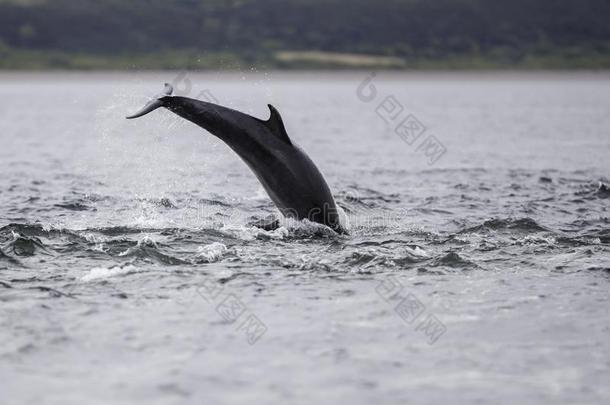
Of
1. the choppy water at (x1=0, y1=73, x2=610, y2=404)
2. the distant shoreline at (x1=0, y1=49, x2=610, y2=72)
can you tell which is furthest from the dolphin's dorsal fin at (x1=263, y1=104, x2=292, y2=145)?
the distant shoreline at (x1=0, y1=49, x2=610, y2=72)

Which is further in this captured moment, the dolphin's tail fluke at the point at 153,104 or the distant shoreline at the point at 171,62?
the distant shoreline at the point at 171,62

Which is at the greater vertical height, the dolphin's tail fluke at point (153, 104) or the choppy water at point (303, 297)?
the dolphin's tail fluke at point (153, 104)

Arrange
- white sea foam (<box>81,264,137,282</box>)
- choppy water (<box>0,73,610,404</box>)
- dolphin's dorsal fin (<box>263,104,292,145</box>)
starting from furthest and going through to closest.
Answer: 1. dolphin's dorsal fin (<box>263,104,292,145</box>)
2. white sea foam (<box>81,264,137,282</box>)
3. choppy water (<box>0,73,610,404</box>)

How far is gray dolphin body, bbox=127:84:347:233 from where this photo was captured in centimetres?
1573

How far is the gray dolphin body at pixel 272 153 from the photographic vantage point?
1573 cm

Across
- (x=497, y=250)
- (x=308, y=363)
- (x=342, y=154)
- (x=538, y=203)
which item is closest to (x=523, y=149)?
(x=342, y=154)

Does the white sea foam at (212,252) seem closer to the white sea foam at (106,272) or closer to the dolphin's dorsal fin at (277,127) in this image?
the white sea foam at (106,272)

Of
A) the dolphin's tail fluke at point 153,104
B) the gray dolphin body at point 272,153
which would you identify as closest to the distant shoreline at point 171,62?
the gray dolphin body at point 272,153

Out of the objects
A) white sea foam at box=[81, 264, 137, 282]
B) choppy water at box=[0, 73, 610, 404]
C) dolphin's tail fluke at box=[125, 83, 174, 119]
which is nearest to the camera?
choppy water at box=[0, 73, 610, 404]

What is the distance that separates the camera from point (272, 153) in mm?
16078

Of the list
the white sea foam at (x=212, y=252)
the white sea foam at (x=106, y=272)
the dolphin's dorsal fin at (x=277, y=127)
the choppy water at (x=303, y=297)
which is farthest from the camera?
the dolphin's dorsal fin at (x=277, y=127)

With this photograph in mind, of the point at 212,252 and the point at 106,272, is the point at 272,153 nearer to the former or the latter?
the point at 212,252

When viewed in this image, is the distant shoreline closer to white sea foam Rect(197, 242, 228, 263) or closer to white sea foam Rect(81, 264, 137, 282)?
white sea foam Rect(197, 242, 228, 263)

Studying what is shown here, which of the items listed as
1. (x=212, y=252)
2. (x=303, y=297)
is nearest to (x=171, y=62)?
(x=212, y=252)
